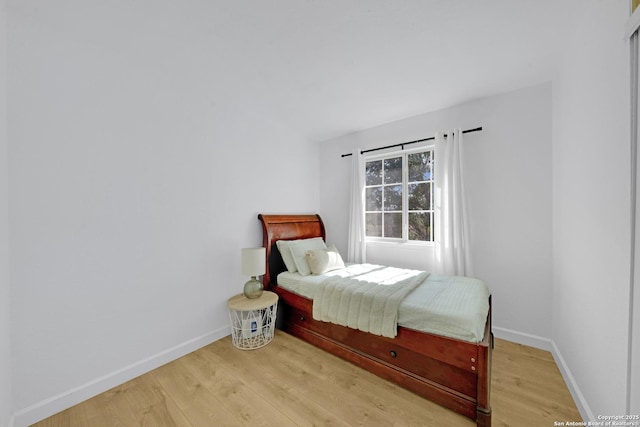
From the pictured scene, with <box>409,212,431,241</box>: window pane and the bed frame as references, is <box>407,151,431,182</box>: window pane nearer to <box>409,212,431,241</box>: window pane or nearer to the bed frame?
<box>409,212,431,241</box>: window pane

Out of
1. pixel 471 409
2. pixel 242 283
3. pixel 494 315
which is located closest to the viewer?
pixel 471 409

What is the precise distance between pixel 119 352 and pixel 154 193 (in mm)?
1239

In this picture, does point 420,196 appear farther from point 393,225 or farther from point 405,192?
point 393,225

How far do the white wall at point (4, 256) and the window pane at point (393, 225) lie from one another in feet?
10.7

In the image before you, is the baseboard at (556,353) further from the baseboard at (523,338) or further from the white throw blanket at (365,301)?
the white throw blanket at (365,301)

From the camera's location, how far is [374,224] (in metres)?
3.30

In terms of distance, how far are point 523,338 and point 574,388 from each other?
29.3 inches

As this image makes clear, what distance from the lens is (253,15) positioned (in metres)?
1.42

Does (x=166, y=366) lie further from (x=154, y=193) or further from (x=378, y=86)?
(x=378, y=86)

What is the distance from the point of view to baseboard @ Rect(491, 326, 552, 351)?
213 centimetres

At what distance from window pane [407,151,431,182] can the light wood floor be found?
195 cm

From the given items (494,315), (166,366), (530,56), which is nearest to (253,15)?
(530,56)

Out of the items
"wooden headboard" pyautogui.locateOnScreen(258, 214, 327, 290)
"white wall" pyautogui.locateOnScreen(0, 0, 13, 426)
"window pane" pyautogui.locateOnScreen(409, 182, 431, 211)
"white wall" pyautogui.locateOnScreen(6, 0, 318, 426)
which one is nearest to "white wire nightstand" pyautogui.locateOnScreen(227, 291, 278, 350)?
"white wall" pyautogui.locateOnScreen(6, 0, 318, 426)

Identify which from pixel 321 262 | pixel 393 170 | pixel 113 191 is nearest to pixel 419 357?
pixel 321 262
